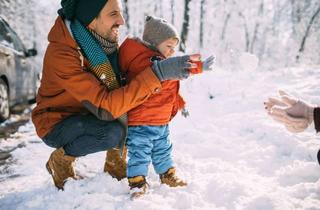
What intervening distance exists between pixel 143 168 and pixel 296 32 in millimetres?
35253

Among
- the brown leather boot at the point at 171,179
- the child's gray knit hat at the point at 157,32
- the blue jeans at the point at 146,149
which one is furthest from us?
the brown leather boot at the point at 171,179

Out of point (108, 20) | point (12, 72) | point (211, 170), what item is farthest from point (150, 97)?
point (12, 72)

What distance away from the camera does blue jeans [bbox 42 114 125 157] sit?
3.07m

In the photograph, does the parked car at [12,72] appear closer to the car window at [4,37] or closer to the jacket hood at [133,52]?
the car window at [4,37]

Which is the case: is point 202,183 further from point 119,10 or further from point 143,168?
point 119,10

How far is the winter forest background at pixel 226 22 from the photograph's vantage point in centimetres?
3197

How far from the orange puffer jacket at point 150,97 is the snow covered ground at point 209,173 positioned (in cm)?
60

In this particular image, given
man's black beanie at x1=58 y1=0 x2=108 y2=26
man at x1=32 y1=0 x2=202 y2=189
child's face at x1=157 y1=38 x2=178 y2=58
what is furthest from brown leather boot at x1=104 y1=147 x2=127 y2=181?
man's black beanie at x1=58 y1=0 x2=108 y2=26

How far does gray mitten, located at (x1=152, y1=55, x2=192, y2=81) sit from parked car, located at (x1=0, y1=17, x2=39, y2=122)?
4.49 m

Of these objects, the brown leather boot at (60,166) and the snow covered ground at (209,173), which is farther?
the brown leather boot at (60,166)

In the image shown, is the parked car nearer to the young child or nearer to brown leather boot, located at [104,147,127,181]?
brown leather boot, located at [104,147,127,181]

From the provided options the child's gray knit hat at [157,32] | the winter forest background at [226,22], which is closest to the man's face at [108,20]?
the child's gray knit hat at [157,32]

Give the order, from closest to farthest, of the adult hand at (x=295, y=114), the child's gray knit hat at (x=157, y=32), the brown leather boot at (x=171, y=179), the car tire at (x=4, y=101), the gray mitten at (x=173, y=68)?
the adult hand at (x=295, y=114), the gray mitten at (x=173, y=68), the child's gray knit hat at (x=157, y=32), the brown leather boot at (x=171, y=179), the car tire at (x=4, y=101)

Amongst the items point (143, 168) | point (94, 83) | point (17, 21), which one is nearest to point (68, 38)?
point (94, 83)
